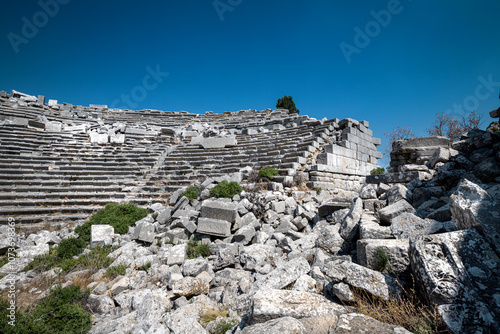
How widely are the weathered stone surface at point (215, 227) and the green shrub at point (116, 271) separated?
A: 1744mm

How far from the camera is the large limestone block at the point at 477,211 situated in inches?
86.9

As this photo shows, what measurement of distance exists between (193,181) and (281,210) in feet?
17.3

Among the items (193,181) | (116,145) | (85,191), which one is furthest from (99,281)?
(116,145)

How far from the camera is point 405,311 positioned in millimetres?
2150

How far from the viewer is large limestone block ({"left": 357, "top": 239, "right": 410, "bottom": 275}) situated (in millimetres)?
2572

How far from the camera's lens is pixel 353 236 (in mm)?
3957

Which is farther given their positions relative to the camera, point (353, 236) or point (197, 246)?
point (197, 246)

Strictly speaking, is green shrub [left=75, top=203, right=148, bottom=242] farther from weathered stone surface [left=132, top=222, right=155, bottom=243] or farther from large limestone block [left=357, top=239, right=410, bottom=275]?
large limestone block [left=357, top=239, right=410, bottom=275]

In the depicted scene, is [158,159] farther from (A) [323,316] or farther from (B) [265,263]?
(A) [323,316]

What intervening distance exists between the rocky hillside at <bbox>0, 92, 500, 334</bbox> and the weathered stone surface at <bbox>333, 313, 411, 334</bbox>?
Result: 12mm

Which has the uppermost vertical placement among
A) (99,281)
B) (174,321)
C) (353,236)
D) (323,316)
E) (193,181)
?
(193,181)

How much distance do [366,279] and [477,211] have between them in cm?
130

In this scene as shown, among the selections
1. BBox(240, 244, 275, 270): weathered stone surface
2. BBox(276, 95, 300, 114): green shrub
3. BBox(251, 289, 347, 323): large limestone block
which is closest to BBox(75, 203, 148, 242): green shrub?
BBox(240, 244, 275, 270): weathered stone surface

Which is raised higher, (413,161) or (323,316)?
(413,161)
